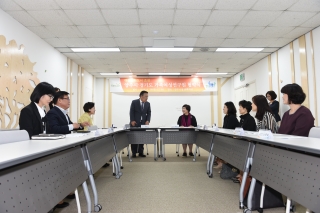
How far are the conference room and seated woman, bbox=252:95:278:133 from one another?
0.02m

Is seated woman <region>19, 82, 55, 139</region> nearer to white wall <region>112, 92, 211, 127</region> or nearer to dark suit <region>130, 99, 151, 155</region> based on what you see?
dark suit <region>130, 99, 151, 155</region>

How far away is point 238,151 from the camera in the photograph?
8.12 feet

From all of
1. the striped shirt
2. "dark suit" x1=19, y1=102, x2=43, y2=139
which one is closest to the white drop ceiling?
the striped shirt

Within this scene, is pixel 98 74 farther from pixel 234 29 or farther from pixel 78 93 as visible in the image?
pixel 234 29

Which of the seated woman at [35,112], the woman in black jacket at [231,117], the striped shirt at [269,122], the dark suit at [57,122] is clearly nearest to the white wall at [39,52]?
the dark suit at [57,122]

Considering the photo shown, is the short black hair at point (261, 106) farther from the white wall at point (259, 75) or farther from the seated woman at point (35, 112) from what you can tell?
the white wall at point (259, 75)

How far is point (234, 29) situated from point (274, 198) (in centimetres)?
363

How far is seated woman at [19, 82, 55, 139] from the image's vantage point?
2252 millimetres

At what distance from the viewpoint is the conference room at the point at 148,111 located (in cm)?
160

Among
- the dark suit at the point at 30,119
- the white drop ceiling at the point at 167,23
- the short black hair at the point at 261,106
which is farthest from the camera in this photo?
the white drop ceiling at the point at 167,23

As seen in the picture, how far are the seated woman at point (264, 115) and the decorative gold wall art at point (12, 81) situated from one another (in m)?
4.15

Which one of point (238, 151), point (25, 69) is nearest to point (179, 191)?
point (238, 151)

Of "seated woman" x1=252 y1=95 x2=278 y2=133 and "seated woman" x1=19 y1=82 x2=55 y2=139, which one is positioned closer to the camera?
"seated woman" x1=19 y1=82 x2=55 y2=139

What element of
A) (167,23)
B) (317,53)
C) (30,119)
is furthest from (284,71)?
(30,119)
